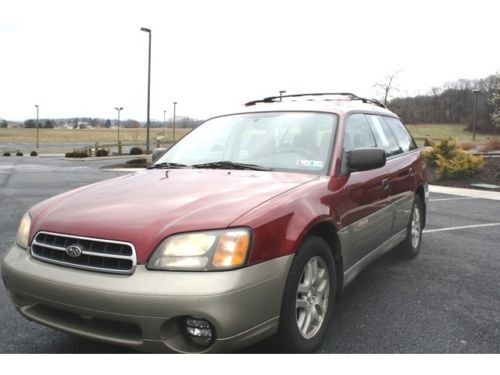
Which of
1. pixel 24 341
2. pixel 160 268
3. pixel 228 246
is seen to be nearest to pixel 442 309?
pixel 228 246

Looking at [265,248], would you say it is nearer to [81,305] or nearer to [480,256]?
[81,305]

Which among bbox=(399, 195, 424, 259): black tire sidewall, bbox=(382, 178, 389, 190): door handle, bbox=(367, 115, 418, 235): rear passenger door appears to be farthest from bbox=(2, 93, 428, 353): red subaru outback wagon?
bbox=(399, 195, 424, 259): black tire sidewall

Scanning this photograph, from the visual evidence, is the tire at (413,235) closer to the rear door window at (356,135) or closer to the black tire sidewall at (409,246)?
the black tire sidewall at (409,246)

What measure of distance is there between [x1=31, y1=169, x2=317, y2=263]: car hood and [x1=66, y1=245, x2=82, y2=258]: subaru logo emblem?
0.08 metres

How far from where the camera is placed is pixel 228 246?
239cm

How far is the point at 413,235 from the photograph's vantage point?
526 cm

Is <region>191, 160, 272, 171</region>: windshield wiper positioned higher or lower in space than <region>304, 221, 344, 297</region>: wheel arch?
higher

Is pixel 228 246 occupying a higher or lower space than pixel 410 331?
higher

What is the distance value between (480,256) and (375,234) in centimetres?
219

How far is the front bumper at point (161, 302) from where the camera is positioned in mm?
2270

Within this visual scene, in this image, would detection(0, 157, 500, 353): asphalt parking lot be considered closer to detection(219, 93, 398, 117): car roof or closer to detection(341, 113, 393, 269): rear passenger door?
detection(341, 113, 393, 269): rear passenger door

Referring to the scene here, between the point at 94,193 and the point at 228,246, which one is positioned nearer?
the point at 228,246

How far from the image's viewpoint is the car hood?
8.04ft

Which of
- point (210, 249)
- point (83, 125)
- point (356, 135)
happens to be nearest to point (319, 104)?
point (356, 135)
